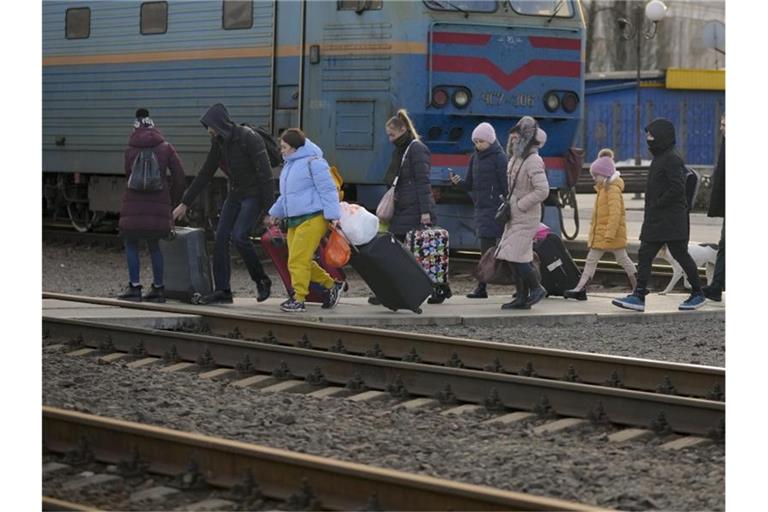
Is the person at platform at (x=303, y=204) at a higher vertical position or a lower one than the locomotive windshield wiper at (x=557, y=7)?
lower

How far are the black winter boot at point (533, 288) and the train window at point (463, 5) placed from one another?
442 centimetres

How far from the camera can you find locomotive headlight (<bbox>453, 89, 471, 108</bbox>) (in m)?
15.9

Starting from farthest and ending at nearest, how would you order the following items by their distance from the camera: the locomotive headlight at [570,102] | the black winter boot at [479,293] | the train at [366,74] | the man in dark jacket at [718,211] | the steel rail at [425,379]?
the locomotive headlight at [570,102], the train at [366,74], the black winter boot at [479,293], the man in dark jacket at [718,211], the steel rail at [425,379]

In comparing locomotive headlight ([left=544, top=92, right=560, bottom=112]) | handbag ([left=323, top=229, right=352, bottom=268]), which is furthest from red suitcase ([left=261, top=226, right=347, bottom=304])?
locomotive headlight ([left=544, top=92, right=560, bottom=112])

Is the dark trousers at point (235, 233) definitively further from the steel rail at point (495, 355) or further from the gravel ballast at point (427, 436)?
the gravel ballast at point (427, 436)

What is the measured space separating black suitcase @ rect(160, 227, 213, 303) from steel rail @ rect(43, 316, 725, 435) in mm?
1732

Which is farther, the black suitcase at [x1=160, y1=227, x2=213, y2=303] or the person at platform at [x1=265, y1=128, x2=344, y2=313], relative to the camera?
the black suitcase at [x1=160, y1=227, x2=213, y2=303]

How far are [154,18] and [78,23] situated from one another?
1768 millimetres

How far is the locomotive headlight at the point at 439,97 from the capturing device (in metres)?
15.8

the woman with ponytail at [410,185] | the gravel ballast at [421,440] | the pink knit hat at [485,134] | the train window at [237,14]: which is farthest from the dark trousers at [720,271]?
the train window at [237,14]

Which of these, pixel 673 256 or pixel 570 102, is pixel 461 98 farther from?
pixel 673 256

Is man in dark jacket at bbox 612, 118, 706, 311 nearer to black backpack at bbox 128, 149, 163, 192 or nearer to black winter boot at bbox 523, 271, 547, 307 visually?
black winter boot at bbox 523, 271, 547, 307
